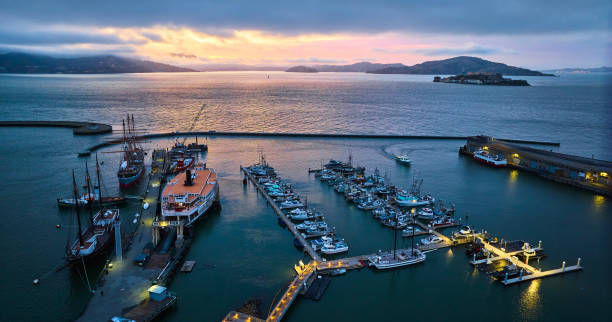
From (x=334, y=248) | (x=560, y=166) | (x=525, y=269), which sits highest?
(x=560, y=166)

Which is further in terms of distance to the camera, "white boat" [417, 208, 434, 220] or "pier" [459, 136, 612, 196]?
"pier" [459, 136, 612, 196]

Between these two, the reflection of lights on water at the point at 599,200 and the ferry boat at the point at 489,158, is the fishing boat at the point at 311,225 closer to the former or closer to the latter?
the reflection of lights on water at the point at 599,200

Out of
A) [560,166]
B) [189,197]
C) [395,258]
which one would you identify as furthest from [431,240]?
[560,166]

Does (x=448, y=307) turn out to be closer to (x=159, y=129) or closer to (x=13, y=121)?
(x=159, y=129)

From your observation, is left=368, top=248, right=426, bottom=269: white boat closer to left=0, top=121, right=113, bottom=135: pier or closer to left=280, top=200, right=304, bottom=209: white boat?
left=280, top=200, right=304, bottom=209: white boat

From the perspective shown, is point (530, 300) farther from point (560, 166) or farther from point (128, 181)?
point (128, 181)

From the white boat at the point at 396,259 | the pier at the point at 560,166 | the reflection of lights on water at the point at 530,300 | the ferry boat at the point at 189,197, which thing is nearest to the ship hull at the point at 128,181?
the ferry boat at the point at 189,197

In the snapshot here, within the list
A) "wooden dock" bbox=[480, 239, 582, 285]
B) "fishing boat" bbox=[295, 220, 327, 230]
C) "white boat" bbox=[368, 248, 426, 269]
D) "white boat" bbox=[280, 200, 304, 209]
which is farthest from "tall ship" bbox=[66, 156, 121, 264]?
"wooden dock" bbox=[480, 239, 582, 285]

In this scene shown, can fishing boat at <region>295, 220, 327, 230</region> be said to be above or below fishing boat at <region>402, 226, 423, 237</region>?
above
